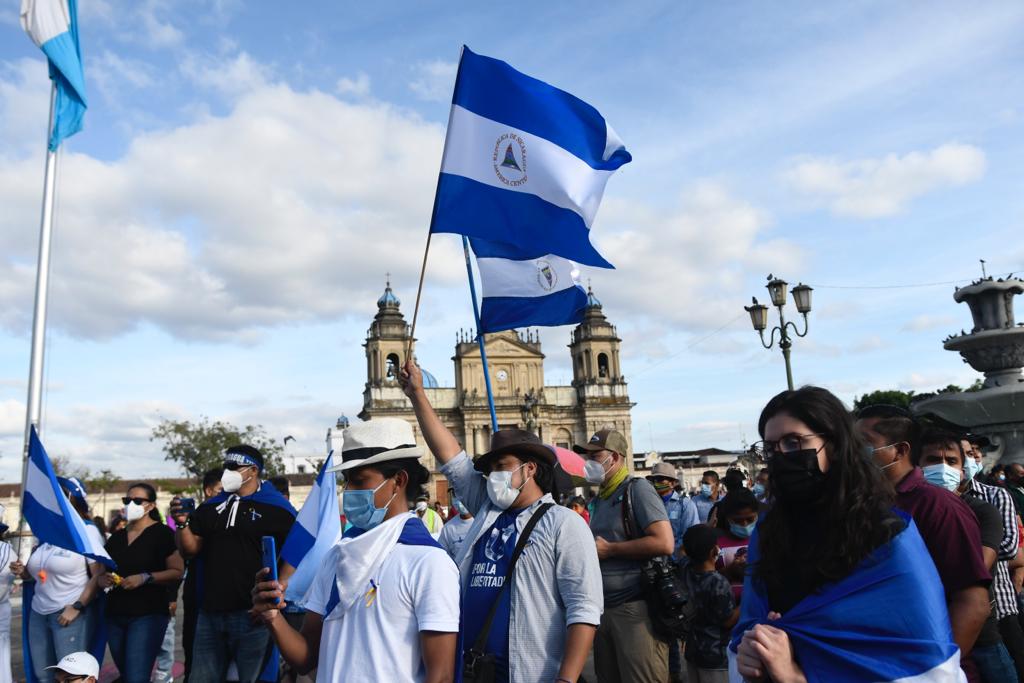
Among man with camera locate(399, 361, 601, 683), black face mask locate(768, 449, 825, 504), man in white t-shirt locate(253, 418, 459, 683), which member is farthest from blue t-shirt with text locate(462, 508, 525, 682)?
black face mask locate(768, 449, 825, 504)

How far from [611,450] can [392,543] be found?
268 cm

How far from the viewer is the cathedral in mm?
66688

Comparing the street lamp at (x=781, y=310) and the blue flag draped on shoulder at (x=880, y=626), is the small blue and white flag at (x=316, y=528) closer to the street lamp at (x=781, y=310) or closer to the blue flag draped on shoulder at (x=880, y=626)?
the blue flag draped on shoulder at (x=880, y=626)

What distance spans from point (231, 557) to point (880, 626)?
14.6 ft

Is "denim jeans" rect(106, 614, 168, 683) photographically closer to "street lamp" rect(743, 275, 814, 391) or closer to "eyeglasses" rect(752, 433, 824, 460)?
"eyeglasses" rect(752, 433, 824, 460)

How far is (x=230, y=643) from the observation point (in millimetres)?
5434

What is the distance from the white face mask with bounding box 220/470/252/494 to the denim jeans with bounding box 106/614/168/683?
1407 millimetres

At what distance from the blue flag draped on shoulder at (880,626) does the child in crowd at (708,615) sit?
9.65 feet

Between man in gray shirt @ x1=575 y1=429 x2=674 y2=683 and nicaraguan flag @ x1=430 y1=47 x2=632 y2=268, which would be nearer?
man in gray shirt @ x1=575 y1=429 x2=674 y2=683

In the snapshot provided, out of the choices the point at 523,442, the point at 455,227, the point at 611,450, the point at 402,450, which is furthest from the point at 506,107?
the point at 402,450

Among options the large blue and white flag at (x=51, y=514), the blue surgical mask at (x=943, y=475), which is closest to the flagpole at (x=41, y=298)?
the large blue and white flag at (x=51, y=514)

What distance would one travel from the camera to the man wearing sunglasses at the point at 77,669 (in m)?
4.74

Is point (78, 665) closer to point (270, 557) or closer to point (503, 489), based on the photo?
point (270, 557)

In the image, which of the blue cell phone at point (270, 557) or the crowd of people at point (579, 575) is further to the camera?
the blue cell phone at point (270, 557)
